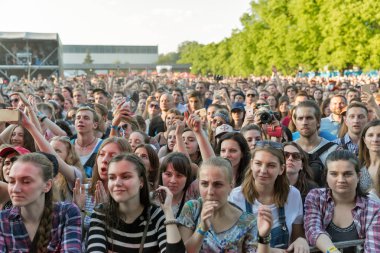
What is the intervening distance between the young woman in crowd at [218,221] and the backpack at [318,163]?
5.80 ft

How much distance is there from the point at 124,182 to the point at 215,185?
614mm

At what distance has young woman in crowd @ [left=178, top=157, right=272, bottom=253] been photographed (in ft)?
13.2

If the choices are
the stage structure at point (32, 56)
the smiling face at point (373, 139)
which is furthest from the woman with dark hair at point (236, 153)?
the stage structure at point (32, 56)

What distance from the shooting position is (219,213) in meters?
4.14

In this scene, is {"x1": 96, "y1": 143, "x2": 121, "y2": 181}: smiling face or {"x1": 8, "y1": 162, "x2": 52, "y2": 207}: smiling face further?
{"x1": 96, "y1": 143, "x2": 121, "y2": 181}: smiling face

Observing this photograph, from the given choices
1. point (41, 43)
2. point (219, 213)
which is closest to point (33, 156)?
point (219, 213)

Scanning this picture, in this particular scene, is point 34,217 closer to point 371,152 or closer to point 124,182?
point 124,182

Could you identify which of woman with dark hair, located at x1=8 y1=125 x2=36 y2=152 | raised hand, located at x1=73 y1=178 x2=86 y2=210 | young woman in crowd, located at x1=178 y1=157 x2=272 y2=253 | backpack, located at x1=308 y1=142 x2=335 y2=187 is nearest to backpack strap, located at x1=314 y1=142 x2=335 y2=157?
backpack, located at x1=308 y1=142 x2=335 y2=187

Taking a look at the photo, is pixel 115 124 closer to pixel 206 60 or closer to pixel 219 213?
pixel 219 213

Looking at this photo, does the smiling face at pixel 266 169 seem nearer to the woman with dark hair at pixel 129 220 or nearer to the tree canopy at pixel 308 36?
the woman with dark hair at pixel 129 220

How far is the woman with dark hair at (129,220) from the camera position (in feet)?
13.0

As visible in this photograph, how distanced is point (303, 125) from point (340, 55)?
26.2 metres

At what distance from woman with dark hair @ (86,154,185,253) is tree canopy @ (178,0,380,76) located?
84.9 feet

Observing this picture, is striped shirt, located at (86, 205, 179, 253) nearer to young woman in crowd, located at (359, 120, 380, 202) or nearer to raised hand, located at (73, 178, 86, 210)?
raised hand, located at (73, 178, 86, 210)
